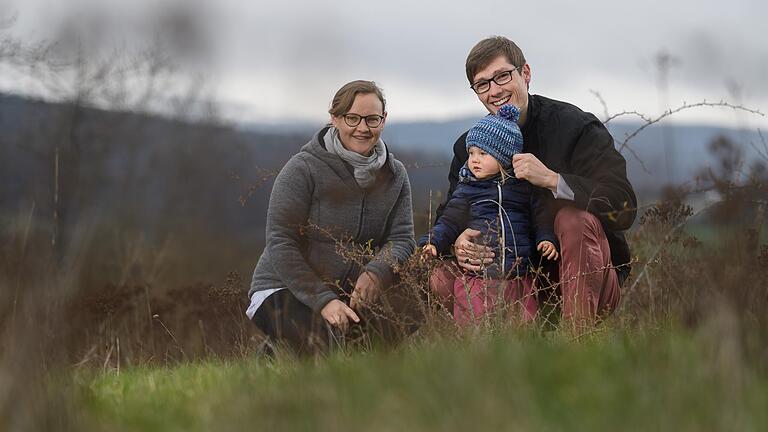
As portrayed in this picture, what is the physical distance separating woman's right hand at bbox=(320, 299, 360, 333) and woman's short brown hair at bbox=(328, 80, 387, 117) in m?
1.02

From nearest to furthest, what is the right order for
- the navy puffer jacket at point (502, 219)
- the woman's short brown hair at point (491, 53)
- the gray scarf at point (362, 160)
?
the navy puffer jacket at point (502, 219)
the woman's short brown hair at point (491, 53)
the gray scarf at point (362, 160)

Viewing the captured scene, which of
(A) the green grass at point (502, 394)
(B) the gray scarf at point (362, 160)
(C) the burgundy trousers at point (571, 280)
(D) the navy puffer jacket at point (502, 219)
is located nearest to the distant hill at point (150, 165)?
(B) the gray scarf at point (362, 160)

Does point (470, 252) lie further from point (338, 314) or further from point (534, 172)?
point (338, 314)

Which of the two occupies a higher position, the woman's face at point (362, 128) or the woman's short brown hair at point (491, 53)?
the woman's short brown hair at point (491, 53)

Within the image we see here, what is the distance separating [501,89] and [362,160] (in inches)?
32.7

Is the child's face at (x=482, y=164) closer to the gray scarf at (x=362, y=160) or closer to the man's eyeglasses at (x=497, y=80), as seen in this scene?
the man's eyeglasses at (x=497, y=80)

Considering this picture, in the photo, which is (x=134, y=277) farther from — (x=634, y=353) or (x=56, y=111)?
(x=56, y=111)

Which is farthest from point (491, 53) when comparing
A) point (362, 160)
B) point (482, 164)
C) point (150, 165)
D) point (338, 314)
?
point (150, 165)

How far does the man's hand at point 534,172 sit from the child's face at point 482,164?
122 millimetres

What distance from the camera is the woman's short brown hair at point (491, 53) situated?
503 centimetres

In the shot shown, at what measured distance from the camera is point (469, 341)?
3562 millimetres

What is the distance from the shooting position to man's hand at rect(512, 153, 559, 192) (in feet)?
15.6

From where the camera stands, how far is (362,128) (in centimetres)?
508

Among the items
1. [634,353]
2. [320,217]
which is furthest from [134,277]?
[634,353]
